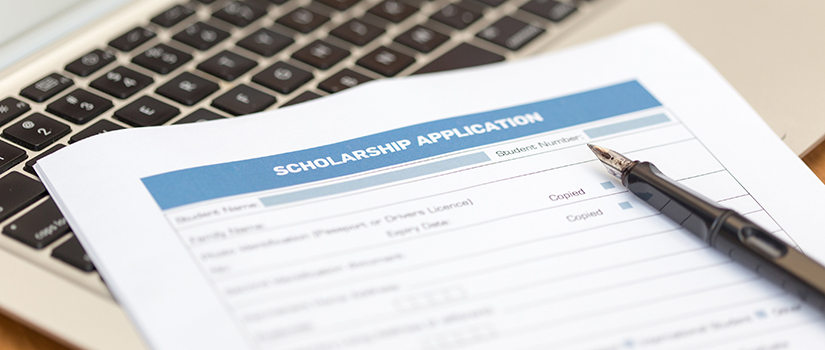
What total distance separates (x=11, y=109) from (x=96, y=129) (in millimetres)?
55

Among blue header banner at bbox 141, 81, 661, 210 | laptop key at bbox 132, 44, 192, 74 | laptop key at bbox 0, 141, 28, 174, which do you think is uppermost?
laptop key at bbox 132, 44, 192, 74

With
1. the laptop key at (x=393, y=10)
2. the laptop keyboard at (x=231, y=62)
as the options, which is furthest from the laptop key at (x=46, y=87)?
the laptop key at (x=393, y=10)

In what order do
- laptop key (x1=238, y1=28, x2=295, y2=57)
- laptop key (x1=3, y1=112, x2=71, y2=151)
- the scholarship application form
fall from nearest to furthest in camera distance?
the scholarship application form → laptop key (x1=3, y1=112, x2=71, y2=151) → laptop key (x1=238, y1=28, x2=295, y2=57)

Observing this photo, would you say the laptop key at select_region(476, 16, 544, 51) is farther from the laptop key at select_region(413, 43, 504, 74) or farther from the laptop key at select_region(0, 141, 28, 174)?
the laptop key at select_region(0, 141, 28, 174)

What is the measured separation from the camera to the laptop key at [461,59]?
1.86 ft

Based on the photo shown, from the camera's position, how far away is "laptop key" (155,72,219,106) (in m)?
0.52

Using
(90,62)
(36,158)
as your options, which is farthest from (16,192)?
(90,62)

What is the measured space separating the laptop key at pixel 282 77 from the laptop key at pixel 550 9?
18cm

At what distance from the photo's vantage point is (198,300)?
0.37 meters

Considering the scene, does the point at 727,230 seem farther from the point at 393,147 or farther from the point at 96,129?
the point at 96,129

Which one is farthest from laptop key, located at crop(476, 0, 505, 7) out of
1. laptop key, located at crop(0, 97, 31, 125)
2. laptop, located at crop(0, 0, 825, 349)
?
laptop key, located at crop(0, 97, 31, 125)

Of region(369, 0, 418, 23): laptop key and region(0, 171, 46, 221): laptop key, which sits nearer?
region(0, 171, 46, 221): laptop key

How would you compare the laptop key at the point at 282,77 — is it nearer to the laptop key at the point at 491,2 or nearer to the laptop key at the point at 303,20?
the laptop key at the point at 303,20

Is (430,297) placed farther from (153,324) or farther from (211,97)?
(211,97)
